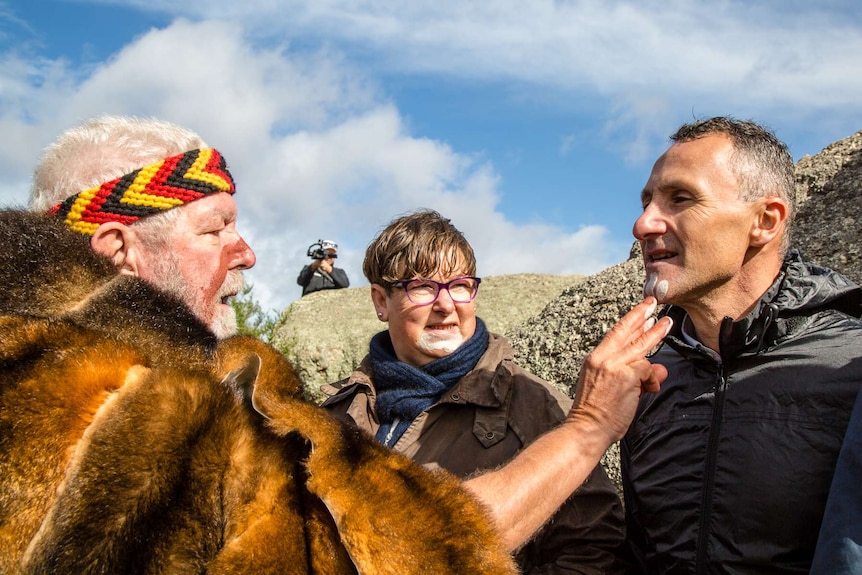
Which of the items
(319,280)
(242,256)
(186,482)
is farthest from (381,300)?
(319,280)

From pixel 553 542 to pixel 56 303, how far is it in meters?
1.66

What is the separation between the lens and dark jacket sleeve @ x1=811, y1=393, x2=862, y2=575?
1781 millimetres

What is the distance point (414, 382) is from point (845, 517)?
151 centimetres

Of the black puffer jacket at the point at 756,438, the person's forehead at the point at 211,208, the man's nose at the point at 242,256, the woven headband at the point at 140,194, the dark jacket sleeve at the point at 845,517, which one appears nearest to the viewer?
the dark jacket sleeve at the point at 845,517

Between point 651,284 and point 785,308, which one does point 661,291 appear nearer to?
point 651,284

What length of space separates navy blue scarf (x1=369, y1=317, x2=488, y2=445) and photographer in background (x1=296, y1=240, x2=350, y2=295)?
796 cm

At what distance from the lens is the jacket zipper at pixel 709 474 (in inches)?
90.1

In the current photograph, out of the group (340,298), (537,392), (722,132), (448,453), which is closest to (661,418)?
(537,392)

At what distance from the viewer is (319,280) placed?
35.5 ft

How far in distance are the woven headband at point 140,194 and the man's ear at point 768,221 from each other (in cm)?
188

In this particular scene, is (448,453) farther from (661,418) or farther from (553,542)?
(661,418)

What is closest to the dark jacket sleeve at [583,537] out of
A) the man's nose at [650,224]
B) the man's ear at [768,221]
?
the man's nose at [650,224]

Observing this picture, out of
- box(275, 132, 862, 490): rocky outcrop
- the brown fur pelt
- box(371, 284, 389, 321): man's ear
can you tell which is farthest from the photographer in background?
the brown fur pelt

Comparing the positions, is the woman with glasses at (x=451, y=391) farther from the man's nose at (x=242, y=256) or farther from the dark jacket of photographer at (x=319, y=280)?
the dark jacket of photographer at (x=319, y=280)
